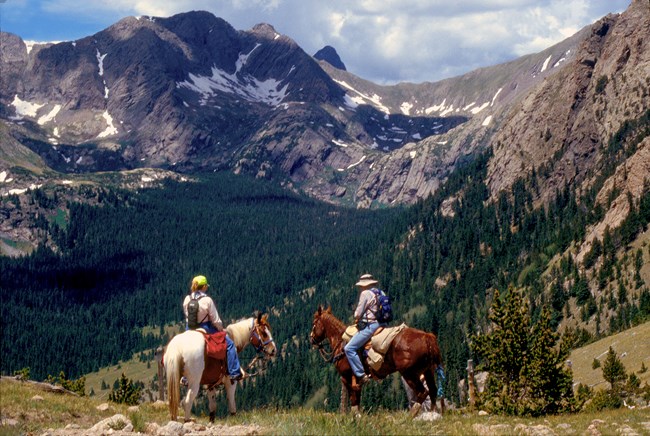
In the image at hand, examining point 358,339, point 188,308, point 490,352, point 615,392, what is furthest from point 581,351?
point 188,308

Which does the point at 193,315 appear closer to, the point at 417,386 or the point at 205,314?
the point at 205,314

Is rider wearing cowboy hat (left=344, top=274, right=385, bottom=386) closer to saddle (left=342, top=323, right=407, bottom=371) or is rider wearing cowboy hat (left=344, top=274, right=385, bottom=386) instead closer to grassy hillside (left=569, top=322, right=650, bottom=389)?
saddle (left=342, top=323, right=407, bottom=371)

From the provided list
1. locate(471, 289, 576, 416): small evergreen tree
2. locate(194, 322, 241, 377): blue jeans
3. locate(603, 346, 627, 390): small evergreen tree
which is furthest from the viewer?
locate(603, 346, 627, 390): small evergreen tree

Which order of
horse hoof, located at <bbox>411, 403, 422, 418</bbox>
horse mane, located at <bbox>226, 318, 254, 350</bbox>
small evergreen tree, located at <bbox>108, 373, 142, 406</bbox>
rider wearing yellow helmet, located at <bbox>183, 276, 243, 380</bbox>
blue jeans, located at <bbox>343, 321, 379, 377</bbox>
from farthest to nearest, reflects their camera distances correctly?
small evergreen tree, located at <bbox>108, 373, 142, 406</bbox>, blue jeans, located at <bbox>343, 321, 379, 377</bbox>, horse mane, located at <bbox>226, 318, 254, 350</bbox>, horse hoof, located at <bbox>411, 403, 422, 418</bbox>, rider wearing yellow helmet, located at <bbox>183, 276, 243, 380</bbox>

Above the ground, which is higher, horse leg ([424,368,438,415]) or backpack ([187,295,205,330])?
backpack ([187,295,205,330])

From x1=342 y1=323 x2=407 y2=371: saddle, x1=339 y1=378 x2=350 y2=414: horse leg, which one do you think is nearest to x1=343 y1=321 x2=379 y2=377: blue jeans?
x1=342 y1=323 x2=407 y2=371: saddle

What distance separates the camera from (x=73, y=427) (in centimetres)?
2500

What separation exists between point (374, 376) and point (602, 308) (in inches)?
5628

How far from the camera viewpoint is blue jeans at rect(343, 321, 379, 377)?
28156mm

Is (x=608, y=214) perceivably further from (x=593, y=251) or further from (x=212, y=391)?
(x=212, y=391)

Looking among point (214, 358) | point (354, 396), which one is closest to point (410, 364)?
point (354, 396)

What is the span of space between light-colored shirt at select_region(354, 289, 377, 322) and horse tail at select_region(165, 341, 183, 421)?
840cm

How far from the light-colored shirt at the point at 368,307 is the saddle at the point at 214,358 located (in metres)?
6.33

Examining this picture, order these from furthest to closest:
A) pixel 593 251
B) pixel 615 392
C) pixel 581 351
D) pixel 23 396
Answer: pixel 593 251 < pixel 581 351 < pixel 615 392 < pixel 23 396
